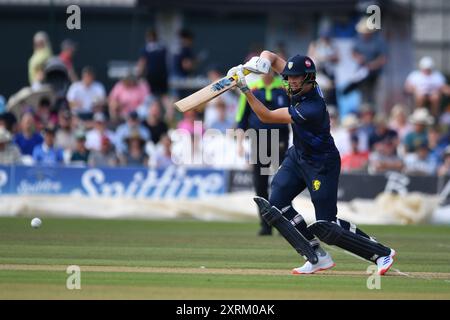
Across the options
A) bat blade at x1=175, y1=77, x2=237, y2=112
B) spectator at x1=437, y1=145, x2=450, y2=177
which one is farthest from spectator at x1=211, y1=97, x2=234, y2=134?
bat blade at x1=175, y1=77, x2=237, y2=112

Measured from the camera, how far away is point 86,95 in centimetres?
2253

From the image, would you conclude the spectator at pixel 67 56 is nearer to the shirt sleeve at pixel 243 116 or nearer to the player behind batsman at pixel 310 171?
the shirt sleeve at pixel 243 116

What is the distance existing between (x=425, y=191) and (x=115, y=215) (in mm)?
5787

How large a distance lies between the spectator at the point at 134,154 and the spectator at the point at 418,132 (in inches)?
214

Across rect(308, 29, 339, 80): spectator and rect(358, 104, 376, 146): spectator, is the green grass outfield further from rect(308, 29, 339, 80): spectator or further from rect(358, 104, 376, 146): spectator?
rect(308, 29, 339, 80): spectator

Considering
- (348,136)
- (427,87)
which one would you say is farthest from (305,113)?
(427,87)

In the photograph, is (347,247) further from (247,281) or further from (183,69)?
(183,69)

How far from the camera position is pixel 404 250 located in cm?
1320

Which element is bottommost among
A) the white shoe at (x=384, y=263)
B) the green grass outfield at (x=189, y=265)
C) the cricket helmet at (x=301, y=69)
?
the green grass outfield at (x=189, y=265)

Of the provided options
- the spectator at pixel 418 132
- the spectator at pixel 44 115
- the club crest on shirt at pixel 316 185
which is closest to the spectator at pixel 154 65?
the spectator at pixel 44 115

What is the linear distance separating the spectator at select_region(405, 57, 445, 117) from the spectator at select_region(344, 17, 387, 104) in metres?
0.89

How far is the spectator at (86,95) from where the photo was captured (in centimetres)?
2233

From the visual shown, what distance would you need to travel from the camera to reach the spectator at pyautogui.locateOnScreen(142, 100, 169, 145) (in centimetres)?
2152
